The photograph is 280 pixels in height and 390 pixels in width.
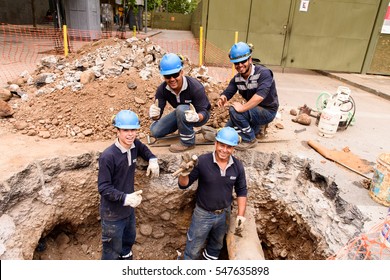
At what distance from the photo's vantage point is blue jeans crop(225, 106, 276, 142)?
4.06 meters

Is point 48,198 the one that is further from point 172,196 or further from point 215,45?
point 215,45

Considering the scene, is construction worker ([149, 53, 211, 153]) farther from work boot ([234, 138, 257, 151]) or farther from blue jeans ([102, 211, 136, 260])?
blue jeans ([102, 211, 136, 260])

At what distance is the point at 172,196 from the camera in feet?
13.6

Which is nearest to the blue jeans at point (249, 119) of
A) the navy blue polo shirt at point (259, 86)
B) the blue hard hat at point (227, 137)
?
the navy blue polo shirt at point (259, 86)

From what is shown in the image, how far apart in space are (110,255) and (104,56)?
4015mm

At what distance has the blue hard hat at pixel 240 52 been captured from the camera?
3.55 m

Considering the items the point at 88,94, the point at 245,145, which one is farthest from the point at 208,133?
the point at 88,94

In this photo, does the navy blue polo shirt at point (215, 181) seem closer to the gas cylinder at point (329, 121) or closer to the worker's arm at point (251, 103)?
the worker's arm at point (251, 103)

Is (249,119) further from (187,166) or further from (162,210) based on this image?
(162,210)

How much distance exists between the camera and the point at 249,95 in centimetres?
404

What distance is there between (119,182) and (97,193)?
4.23 ft

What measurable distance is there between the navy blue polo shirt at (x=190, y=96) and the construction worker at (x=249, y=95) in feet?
1.12

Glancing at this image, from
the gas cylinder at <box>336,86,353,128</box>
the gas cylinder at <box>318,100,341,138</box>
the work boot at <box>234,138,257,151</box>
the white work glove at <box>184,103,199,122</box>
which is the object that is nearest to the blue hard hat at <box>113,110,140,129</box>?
the white work glove at <box>184,103,199,122</box>
